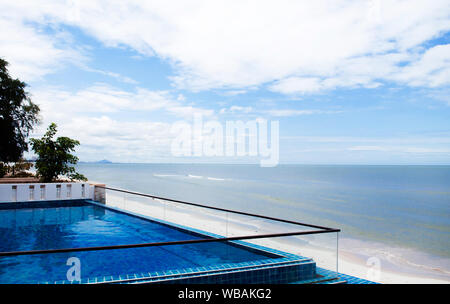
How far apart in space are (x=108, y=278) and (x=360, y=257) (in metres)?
11.6

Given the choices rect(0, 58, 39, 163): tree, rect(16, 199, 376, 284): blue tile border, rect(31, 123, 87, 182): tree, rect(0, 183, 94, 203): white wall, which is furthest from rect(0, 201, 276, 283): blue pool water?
rect(0, 58, 39, 163): tree

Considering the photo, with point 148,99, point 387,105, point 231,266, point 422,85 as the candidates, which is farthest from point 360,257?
point 387,105

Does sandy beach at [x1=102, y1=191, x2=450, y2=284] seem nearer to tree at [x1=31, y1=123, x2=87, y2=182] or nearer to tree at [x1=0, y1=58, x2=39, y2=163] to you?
tree at [x1=31, y1=123, x2=87, y2=182]

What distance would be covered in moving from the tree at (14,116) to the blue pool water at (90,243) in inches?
277

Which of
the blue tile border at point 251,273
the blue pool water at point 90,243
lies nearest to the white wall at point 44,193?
the blue pool water at point 90,243

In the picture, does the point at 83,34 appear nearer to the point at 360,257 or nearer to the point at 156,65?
the point at 156,65

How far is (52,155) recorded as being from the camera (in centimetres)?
1524

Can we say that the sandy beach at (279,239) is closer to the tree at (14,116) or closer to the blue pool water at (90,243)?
the blue pool water at (90,243)

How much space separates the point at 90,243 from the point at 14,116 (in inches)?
536

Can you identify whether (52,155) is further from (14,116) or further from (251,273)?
(251,273)

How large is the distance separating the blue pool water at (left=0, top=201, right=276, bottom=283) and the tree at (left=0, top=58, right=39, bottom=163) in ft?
23.1

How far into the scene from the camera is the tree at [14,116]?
53.1ft

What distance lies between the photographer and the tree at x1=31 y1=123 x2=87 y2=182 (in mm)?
15133

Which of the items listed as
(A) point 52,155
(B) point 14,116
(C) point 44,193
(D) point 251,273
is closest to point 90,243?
(D) point 251,273
